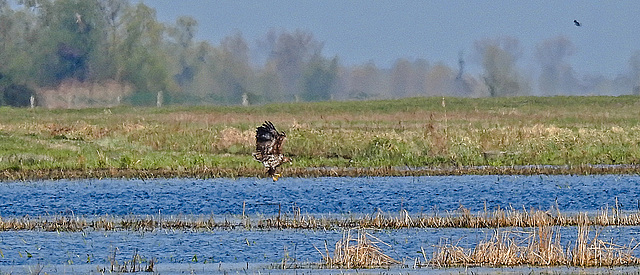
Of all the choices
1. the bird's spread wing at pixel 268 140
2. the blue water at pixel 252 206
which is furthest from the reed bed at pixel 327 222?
the bird's spread wing at pixel 268 140

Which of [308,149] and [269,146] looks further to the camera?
[308,149]

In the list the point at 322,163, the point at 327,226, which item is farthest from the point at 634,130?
the point at 327,226

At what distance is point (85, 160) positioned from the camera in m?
41.7

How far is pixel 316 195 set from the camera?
103ft

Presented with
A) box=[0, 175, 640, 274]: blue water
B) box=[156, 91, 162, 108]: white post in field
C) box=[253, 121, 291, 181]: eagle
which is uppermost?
box=[156, 91, 162, 108]: white post in field

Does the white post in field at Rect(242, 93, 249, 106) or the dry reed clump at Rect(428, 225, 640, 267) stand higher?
the white post in field at Rect(242, 93, 249, 106)

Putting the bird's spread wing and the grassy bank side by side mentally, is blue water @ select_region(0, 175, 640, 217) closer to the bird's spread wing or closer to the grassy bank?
the bird's spread wing

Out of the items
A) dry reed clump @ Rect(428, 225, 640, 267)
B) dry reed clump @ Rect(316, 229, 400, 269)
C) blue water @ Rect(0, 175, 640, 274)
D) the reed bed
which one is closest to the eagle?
blue water @ Rect(0, 175, 640, 274)

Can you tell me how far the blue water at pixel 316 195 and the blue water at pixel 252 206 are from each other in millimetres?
29

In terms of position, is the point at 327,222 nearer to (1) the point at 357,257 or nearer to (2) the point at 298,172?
(1) the point at 357,257

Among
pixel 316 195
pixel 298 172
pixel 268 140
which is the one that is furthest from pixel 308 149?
pixel 316 195

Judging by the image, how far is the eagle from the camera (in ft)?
113

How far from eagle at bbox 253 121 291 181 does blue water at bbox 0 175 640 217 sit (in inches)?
26.1

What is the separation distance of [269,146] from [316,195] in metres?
3.82
